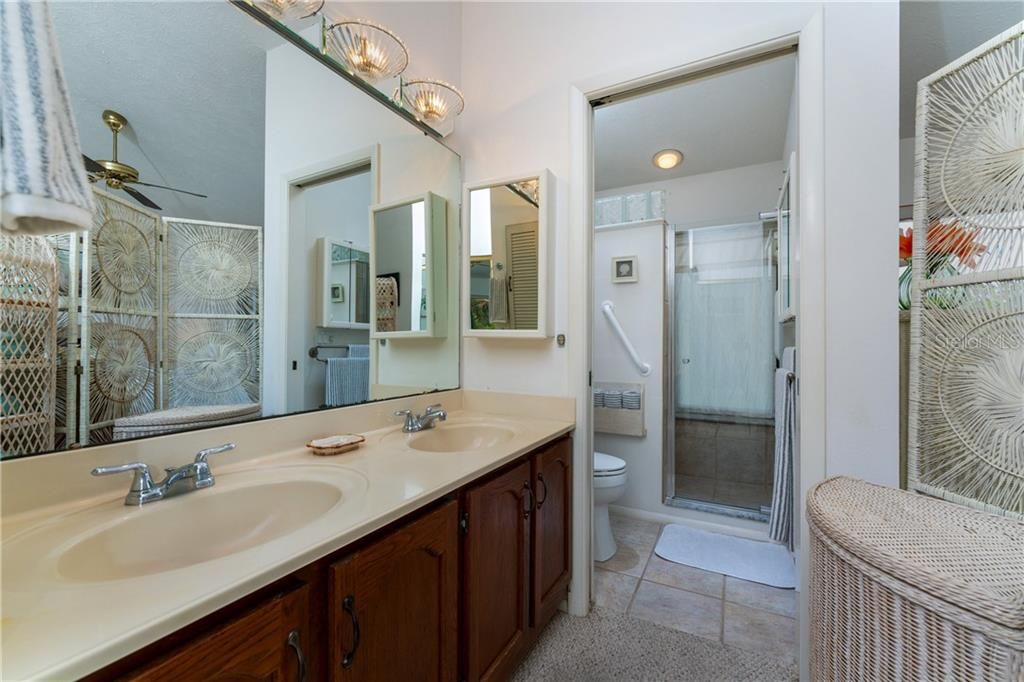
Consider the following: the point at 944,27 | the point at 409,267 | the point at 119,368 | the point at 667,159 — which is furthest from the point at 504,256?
the point at 944,27

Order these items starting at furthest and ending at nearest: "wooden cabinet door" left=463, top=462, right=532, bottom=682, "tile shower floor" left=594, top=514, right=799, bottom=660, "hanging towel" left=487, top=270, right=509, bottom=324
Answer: "hanging towel" left=487, top=270, right=509, bottom=324 → "tile shower floor" left=594, top=514, right=799, bottom=660 → "wooden cabinet door" left=463, top=462, right=532, bottom=682

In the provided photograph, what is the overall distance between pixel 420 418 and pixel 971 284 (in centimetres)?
161

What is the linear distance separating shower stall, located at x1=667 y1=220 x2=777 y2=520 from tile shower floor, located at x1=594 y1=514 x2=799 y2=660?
2.13 ft

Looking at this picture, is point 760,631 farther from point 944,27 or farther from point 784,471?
point 944,27

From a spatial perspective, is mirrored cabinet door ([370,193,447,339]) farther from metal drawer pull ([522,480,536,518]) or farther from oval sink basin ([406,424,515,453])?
metal drawer pull ([522,480,536,518])

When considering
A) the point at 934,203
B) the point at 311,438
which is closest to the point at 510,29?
the point at 934,203

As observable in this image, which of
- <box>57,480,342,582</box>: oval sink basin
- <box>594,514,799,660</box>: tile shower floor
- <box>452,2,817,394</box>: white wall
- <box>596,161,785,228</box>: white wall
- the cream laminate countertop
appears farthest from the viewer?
<box>596,161,785,228</box>: white wall

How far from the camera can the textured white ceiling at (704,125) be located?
201cm

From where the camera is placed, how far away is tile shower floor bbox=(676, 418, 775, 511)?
2.54 m

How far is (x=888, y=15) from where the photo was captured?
1196 mm

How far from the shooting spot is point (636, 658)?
1.42m

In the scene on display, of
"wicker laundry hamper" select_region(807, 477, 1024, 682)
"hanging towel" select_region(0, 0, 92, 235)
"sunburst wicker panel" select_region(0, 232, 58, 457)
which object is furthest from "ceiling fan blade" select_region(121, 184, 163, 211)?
"wicker laundry hamper" select_region(807, 477, 1024, 682)

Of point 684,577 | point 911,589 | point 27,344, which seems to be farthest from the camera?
point 684,577

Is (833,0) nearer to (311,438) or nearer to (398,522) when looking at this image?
(398,522)
